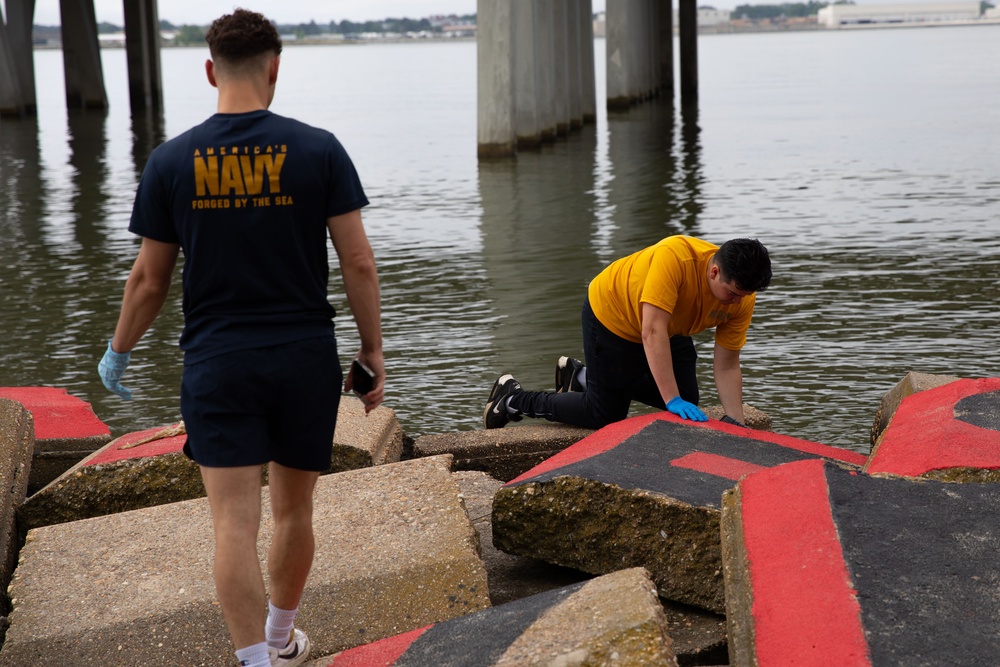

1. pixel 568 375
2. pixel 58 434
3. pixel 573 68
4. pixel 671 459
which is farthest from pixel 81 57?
pixel 671 459

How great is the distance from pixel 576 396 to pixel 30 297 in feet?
22.8

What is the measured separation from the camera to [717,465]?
176 inches

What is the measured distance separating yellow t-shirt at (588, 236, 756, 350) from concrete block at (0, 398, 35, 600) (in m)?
2.73

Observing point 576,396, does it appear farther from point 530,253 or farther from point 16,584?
point 530,253

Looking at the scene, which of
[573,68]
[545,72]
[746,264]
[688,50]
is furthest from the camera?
[688,50]

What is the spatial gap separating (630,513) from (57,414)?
3.71 metres

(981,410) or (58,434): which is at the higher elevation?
(981,410)

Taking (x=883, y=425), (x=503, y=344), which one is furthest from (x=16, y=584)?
(x=503, y=344)

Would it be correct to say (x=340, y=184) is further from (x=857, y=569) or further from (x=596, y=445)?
(x=596, y=445)

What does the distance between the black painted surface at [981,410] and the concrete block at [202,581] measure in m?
1.88

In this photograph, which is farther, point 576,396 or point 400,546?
→ point 576,396

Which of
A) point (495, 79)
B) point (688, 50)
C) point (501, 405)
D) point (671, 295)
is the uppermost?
point (688, 50)

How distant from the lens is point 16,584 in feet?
12.9

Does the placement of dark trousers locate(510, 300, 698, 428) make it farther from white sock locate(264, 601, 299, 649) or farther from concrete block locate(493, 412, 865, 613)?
white sock locate(264, 601, 299, 649)
